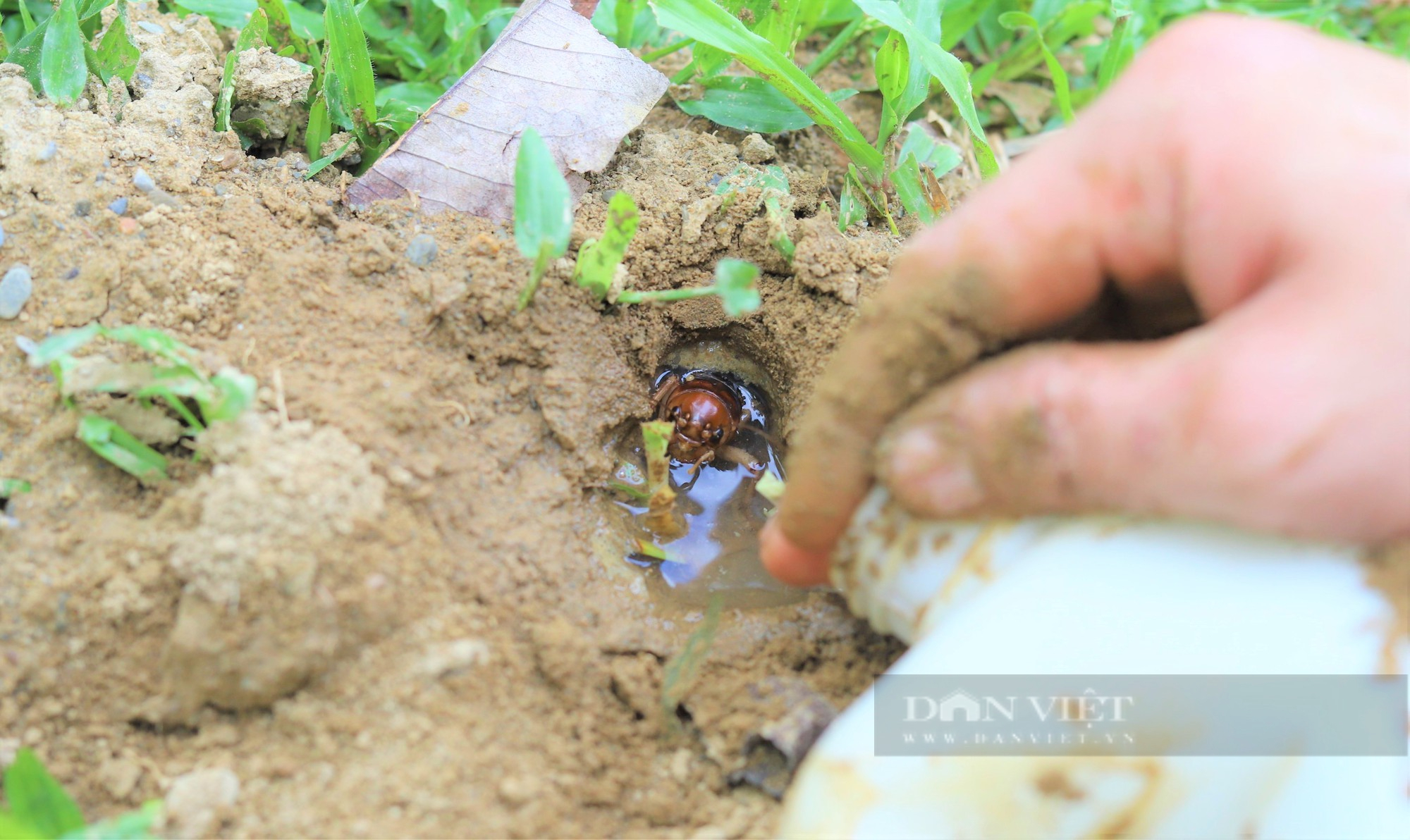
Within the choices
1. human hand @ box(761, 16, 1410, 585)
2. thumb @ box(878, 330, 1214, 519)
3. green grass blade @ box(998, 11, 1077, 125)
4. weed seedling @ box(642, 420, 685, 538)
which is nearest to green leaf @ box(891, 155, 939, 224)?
green grass blade @ box(998, 11, 1077, 125)

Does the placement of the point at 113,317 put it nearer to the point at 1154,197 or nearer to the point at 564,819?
the point at 564,819

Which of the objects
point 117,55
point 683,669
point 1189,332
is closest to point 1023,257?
point 1189,332

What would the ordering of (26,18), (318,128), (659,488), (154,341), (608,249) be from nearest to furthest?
(154,341)
(608,249)
(659,488)
(318,128)
(26,18)

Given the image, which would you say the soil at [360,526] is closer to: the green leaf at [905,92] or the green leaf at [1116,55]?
the green leaf at [905,92]

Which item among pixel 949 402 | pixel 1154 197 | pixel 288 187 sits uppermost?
pixel 1154 197

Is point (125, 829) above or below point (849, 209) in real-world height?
below

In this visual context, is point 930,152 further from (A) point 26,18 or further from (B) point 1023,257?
(A) point 26,18

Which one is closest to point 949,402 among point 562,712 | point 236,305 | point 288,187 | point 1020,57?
point 562,712
